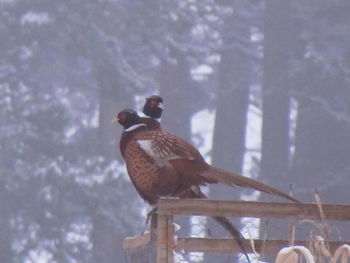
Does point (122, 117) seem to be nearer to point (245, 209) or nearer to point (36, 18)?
point (245, 209)

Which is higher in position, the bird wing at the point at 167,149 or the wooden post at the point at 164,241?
the bird wing at the point at 167,149

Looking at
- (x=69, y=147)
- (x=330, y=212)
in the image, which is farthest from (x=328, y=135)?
(x=330, y=212)

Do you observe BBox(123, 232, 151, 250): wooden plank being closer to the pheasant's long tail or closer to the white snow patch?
the pheasant's long tail

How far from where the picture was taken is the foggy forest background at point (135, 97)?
25.0 meters

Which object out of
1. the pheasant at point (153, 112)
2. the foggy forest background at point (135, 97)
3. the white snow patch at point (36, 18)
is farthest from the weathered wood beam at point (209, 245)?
the white snow patch at point (36, 18)

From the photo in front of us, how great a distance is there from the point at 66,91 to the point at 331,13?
5.31 m

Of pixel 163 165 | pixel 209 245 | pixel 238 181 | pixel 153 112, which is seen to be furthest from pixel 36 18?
pixel 238 181

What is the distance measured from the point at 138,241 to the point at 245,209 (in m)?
0.81

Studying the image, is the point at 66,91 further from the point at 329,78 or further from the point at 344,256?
the point at 344,256

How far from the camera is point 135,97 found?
27.9 meters

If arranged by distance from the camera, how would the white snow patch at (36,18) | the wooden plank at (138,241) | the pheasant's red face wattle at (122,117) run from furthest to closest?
the white snow patch at (36,18), the pheasant's red face wattle at (122,117), the wooden plank at (138,241)

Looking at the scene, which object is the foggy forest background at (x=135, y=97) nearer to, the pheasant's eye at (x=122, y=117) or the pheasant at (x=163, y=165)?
the pheasant's eye at (x=122, y=117)

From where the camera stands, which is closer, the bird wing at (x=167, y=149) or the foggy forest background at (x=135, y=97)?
the bird wing at (x=167, y=149)

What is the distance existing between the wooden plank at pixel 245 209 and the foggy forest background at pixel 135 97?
18.8m
